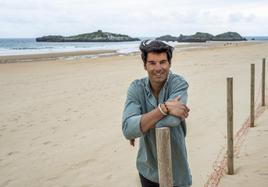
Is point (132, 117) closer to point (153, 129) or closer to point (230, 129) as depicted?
point (153, 129)

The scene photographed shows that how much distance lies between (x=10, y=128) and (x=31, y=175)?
9.94 feet

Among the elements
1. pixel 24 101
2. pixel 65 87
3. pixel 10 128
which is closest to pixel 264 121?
pixel 10 128

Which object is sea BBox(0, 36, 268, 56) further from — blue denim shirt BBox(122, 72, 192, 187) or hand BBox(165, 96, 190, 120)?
hand BBox(165, 96, 190, 120)

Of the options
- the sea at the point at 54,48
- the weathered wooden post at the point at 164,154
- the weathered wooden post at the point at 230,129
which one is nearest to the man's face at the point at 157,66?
the weathered wooden post at the point at 164,154

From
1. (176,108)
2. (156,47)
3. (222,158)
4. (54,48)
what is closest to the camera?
(176,108)

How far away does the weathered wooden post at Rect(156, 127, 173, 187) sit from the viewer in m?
1.96

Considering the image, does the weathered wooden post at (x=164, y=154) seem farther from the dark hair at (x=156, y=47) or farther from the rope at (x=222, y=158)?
the rope at (x=222, y=158)

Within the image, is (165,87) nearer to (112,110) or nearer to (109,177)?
(109,177)

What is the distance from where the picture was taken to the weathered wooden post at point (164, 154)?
1960 mm

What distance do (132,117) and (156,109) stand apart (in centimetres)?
18

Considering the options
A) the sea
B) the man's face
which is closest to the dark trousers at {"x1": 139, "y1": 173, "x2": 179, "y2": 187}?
the man's face

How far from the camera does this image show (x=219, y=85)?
13.2 metres

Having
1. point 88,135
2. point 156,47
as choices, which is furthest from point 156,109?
point 88,135

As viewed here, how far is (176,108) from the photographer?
2180mm
